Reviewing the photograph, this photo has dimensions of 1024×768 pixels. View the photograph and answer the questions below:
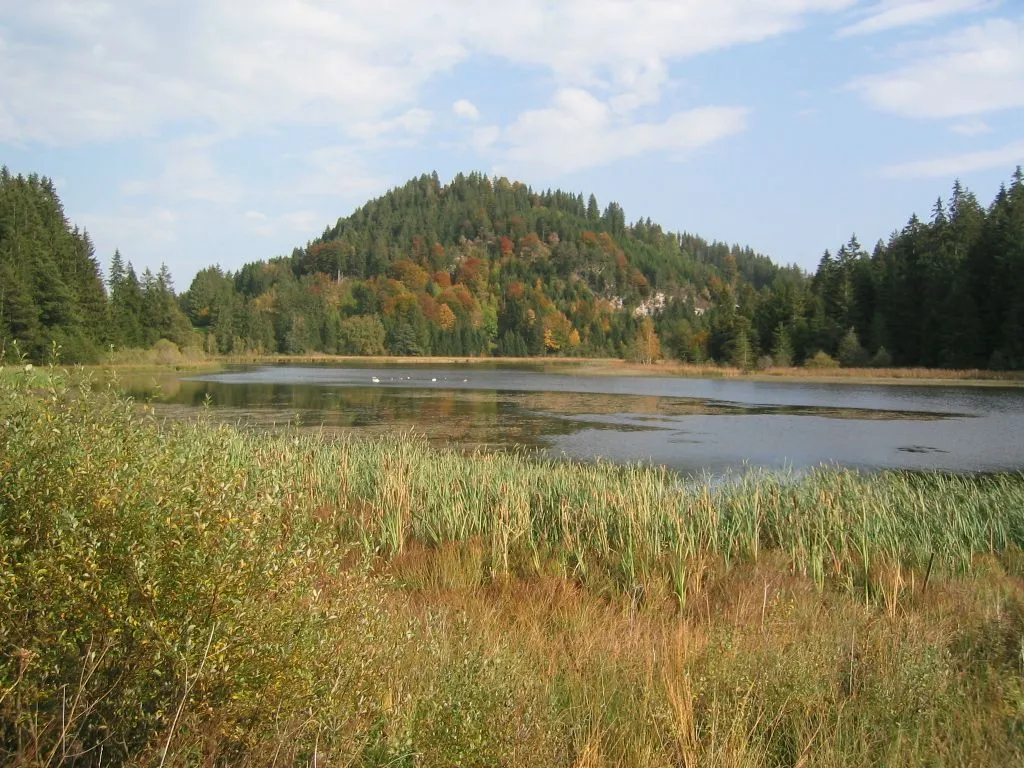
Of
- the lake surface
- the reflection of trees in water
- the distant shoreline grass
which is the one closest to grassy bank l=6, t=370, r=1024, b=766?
the lake surface

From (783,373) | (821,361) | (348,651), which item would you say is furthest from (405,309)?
(348,651)

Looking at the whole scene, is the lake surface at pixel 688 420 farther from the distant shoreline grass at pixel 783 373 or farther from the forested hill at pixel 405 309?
the forested hill at pixel 405 309

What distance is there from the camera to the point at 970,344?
189 feet

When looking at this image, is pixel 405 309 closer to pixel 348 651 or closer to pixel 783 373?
pixel 783 373

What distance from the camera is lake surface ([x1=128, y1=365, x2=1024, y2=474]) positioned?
66.2 feet

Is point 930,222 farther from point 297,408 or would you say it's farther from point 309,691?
point 309,691

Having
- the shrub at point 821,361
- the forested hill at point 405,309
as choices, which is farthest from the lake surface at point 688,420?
the forested hill at point 405,309

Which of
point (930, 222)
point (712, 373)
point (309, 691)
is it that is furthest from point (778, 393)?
point (309, 691)

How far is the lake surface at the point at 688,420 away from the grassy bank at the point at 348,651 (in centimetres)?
619

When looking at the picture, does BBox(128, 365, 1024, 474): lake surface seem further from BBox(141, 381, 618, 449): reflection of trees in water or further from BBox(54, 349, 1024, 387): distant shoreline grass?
BBox(54, 349, 1024, 387): distant shoreline grass

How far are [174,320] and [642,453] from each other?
78.1m

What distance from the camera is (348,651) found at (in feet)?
11.0

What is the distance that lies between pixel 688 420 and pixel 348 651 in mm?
27196

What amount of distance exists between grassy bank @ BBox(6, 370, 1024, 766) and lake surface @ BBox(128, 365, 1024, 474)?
20.3 feet
